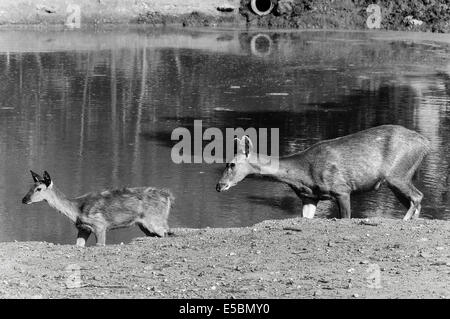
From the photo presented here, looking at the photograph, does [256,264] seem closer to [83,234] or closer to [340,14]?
[83,234]

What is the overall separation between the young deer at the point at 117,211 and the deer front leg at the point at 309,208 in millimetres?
1659

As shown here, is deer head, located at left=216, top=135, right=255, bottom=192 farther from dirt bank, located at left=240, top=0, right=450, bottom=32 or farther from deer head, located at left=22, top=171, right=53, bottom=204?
dirt bank, located at left=240, top=0, right=450, bottom=32

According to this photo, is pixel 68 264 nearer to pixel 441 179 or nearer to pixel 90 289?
pixel 90 289

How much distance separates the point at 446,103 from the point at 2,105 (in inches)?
336

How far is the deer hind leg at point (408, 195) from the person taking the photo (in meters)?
13.2

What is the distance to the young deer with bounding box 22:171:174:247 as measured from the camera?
12383mm

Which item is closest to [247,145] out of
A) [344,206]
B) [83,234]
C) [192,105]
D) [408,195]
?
[344,206]

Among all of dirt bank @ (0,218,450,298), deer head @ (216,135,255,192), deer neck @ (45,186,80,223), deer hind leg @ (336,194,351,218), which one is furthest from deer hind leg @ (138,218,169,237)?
deer hind leg @ (336,194,351,218)

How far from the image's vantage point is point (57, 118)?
1928cm

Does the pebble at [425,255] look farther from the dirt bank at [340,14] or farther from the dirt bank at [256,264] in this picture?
the dirt bank at [340,14]

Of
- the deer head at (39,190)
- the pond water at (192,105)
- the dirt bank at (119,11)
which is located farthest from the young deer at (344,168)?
the dirt bank at (119,11)

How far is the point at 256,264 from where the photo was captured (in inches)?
399

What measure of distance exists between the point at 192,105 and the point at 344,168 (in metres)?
8.08
